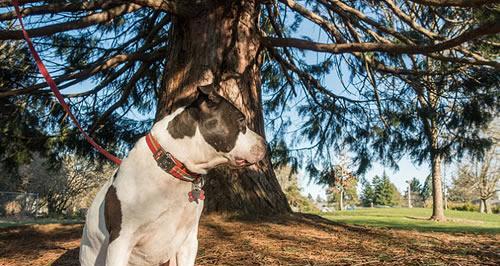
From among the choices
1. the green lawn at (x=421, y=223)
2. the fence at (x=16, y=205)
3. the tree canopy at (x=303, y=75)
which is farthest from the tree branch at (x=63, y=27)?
the fence at (x=16, y=205)

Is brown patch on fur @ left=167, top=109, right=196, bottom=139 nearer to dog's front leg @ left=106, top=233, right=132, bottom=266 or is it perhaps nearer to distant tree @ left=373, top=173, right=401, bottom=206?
dog's front leg @ left=106, top=233, right=132, bottom=266

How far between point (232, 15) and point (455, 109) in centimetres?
361

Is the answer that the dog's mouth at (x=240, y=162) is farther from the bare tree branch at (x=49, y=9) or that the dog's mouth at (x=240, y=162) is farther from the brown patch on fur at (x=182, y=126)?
the bare tree branch at (x=49, y=9)

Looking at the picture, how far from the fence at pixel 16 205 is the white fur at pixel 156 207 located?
22760 millimetres

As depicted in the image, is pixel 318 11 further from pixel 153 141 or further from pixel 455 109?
pixel 153 141

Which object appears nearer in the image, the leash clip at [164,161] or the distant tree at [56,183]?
the leash clip at [164,161]

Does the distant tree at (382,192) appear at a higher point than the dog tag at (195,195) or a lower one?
higher

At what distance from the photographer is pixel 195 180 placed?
8.55 ft

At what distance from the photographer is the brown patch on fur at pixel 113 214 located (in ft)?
8.09

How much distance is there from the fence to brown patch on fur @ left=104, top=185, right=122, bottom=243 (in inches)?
897

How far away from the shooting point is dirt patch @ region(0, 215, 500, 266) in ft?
13.9

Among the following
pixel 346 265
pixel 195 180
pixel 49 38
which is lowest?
pixel 346 265

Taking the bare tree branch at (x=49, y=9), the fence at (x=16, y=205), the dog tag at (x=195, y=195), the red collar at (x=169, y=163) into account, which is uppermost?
the bare tree branch at (x=49, y=9)

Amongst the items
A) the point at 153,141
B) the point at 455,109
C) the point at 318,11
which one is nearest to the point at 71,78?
the point at 318,11
